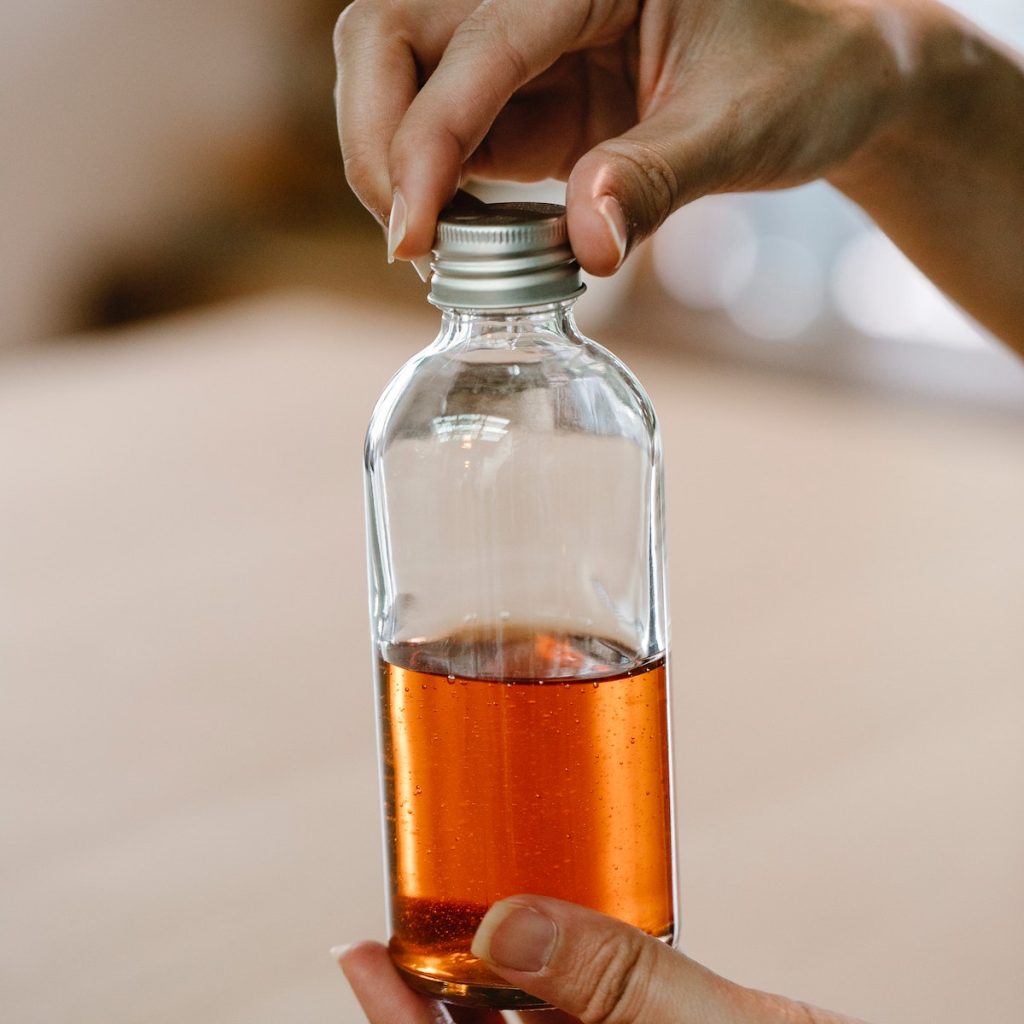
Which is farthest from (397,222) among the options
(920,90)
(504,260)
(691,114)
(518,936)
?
(920,90)

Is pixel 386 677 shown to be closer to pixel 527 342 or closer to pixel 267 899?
pixel 527 342

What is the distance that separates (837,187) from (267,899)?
734 mm

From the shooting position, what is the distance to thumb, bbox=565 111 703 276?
782 mm

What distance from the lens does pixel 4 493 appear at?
2133 millimetres

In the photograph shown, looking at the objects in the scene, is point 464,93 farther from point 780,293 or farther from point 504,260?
point 780,293

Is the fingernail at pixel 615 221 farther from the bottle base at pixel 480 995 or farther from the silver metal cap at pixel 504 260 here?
the bottle base at pixel 480 995

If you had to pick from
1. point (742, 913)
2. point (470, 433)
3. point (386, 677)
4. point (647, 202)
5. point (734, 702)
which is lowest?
point (742, 913)

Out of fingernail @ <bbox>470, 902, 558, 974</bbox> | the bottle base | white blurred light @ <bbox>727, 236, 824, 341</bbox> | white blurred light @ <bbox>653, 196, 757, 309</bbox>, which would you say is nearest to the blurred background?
the bottle base

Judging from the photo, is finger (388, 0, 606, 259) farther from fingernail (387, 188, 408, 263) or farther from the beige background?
the beige background

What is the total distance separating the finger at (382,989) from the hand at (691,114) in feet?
1.32

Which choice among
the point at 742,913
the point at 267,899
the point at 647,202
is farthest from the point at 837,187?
the point at 267,899

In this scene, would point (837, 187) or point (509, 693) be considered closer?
point (509, 693)

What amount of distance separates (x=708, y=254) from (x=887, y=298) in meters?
0.54

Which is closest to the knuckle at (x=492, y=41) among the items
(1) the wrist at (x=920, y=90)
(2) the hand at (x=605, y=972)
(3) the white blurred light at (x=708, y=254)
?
(1) the wrist at (x=920, y=90)
